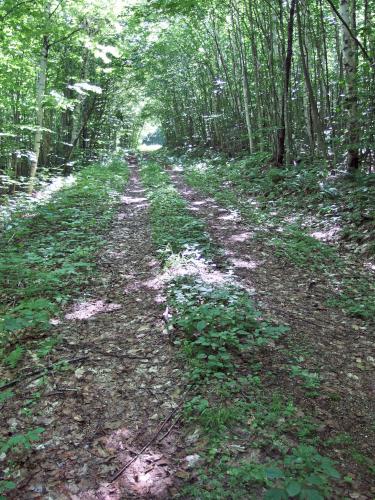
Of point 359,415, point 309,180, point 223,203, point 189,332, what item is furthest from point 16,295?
point 309,180

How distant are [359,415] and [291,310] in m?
1.95

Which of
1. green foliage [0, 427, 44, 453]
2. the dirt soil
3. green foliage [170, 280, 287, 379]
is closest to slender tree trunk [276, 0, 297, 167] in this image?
the dirt soil

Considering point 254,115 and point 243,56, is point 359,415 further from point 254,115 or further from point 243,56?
point 254,115

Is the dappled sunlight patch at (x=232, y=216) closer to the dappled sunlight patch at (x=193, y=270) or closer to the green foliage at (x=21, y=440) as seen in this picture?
the dappled sunlight patch at (x=193, y=270)

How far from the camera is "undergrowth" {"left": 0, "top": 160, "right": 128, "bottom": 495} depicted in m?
3.79

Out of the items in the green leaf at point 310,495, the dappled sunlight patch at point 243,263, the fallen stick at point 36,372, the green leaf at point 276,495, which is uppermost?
the dappled sunlight patch at point 243,263

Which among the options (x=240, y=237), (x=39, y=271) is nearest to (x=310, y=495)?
(x=39, y=271)

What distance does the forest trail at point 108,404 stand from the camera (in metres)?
2.68

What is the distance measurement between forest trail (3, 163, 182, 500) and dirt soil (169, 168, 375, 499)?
3.69 ft

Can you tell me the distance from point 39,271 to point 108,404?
324cm

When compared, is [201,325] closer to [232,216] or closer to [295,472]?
[295,472]

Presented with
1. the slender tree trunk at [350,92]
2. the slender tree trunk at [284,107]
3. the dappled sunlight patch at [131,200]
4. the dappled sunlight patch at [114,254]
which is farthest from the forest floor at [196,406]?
the slender tree trunk at [284,107]

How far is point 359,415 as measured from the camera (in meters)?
3.22

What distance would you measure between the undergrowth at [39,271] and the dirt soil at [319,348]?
7.18ft
